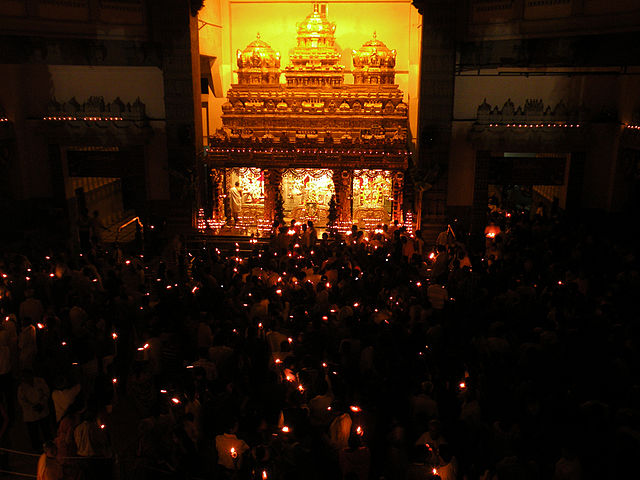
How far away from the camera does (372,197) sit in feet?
60.4

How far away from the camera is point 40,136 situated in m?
18.5

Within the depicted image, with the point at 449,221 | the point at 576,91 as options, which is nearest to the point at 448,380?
the point at 449,221

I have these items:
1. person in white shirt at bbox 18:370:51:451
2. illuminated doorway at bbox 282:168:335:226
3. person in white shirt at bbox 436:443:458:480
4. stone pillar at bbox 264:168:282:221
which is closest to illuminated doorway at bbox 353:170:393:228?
illuminated doorway at bbox 282:168:335:226

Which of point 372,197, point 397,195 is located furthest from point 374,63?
point 397,195

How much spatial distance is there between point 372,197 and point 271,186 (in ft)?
9.79

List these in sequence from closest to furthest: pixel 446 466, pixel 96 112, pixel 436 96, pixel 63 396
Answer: pixel 446 466
pixel 63 396
pixel 436 96
pixel 96 112

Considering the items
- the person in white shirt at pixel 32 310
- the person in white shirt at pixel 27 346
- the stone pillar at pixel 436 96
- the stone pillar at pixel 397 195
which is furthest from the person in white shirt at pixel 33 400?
the stone pillar at pixel 436 96

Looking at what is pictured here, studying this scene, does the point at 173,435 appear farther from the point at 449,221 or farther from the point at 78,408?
the point at 449,221

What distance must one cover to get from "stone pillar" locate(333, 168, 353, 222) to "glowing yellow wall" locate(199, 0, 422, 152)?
380cm

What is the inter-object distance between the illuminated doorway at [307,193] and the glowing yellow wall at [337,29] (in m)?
4.05

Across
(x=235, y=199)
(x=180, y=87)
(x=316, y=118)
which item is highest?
(x=180, y=87)

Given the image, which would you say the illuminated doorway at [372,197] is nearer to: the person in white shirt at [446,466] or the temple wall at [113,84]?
the temple wall at [113,84]

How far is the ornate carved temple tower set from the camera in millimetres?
17953

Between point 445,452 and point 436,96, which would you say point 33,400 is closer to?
point 445,452
